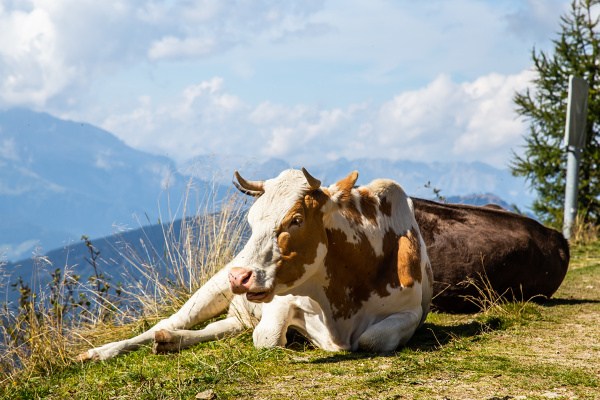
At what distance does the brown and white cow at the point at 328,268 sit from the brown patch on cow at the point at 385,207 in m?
0.01

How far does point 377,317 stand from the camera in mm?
6531

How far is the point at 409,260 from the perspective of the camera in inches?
264

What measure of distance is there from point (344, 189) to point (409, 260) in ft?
2.73

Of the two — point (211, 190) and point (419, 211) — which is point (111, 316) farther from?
point (419, 211)

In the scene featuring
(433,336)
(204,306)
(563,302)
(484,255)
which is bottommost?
(563,302)

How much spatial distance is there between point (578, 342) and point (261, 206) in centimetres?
300

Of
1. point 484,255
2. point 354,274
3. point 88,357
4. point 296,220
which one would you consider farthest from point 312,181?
point 484,255

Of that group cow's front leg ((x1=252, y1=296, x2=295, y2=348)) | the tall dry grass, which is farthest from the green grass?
the tall dry grass

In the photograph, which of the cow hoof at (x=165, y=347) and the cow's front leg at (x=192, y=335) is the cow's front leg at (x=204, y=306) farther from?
the cow hoof at (x=165, y=347)

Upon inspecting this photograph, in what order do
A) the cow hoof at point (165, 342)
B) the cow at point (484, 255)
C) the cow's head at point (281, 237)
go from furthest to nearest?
the cow at point (484, 255)
the cow hoof at point (165, 342)
the cow's head at point (281, 237)

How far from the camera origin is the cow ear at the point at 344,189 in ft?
21.0

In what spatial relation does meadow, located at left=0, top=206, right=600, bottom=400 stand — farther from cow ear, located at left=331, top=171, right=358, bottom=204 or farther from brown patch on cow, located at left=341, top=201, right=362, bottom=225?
cow ear, located at left=331, top=171, right=358, bottom=204

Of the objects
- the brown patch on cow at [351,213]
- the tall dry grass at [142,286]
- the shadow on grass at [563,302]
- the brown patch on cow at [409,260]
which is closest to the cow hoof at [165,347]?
the tall dry grass at [142,286]

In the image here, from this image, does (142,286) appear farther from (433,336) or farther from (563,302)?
(563,302)
